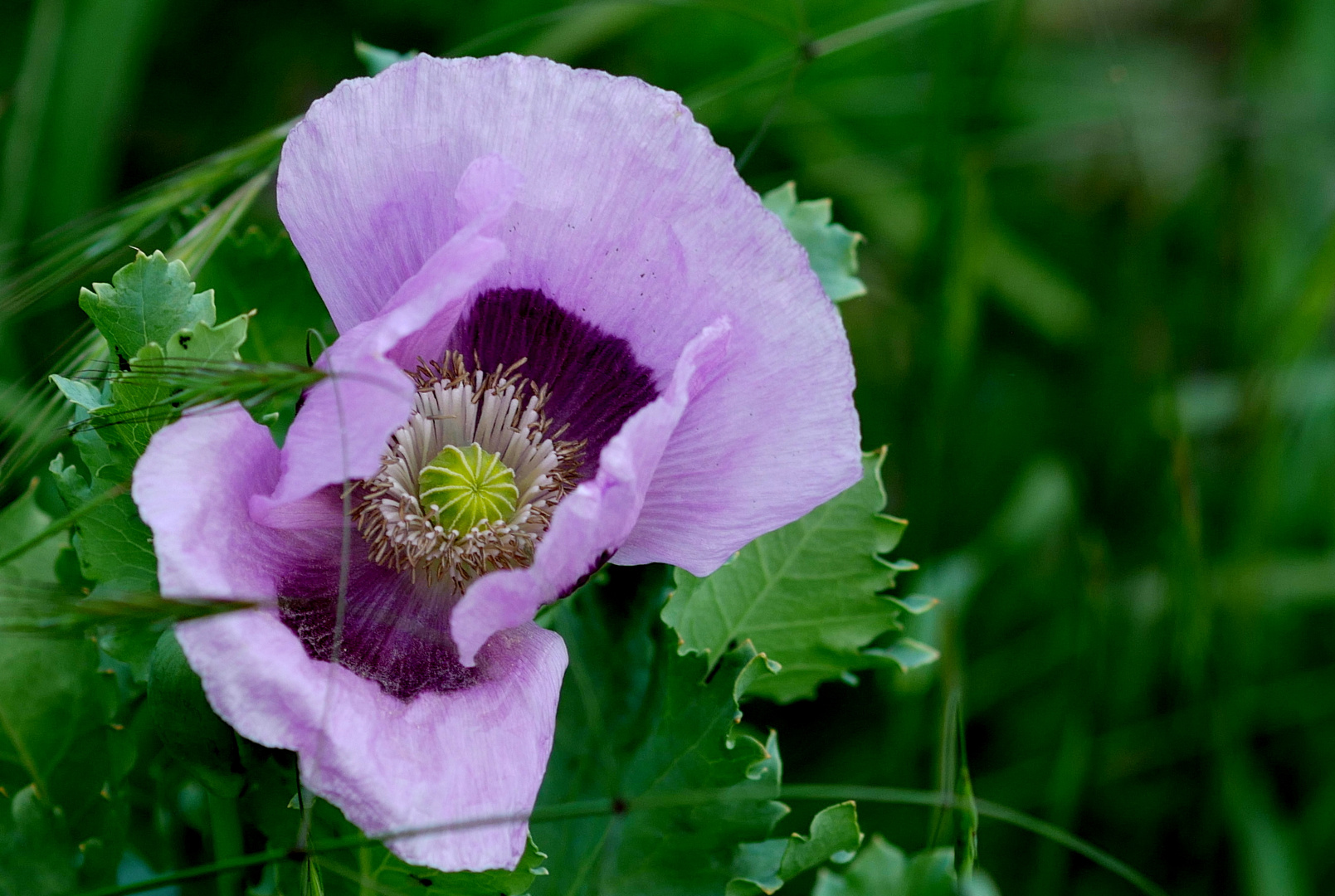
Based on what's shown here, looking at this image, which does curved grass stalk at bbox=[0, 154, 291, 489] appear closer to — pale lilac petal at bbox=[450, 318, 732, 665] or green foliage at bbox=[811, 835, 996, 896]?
pale lilac petal at bbox=[450, 318, 732, 665]

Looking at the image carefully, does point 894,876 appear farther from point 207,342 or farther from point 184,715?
point 207,342

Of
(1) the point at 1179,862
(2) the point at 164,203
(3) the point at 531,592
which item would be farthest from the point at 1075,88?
(3) the point at 531,592

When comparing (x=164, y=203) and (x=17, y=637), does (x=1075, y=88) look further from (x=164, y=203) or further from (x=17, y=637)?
(x=17, y=637)

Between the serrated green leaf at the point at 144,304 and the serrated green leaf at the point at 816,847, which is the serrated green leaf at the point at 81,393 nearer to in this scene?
the serrated green leaf at the point at 144,304

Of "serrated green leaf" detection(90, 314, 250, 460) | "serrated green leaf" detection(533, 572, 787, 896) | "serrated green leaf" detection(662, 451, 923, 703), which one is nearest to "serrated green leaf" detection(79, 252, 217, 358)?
"serrated green leaf" detection(90, 314, 250, 460)

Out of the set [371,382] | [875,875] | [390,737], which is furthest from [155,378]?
[875,875]

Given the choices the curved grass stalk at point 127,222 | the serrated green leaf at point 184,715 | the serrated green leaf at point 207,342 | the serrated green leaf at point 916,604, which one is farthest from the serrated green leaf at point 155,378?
the serrated green leaf at point 916,604
